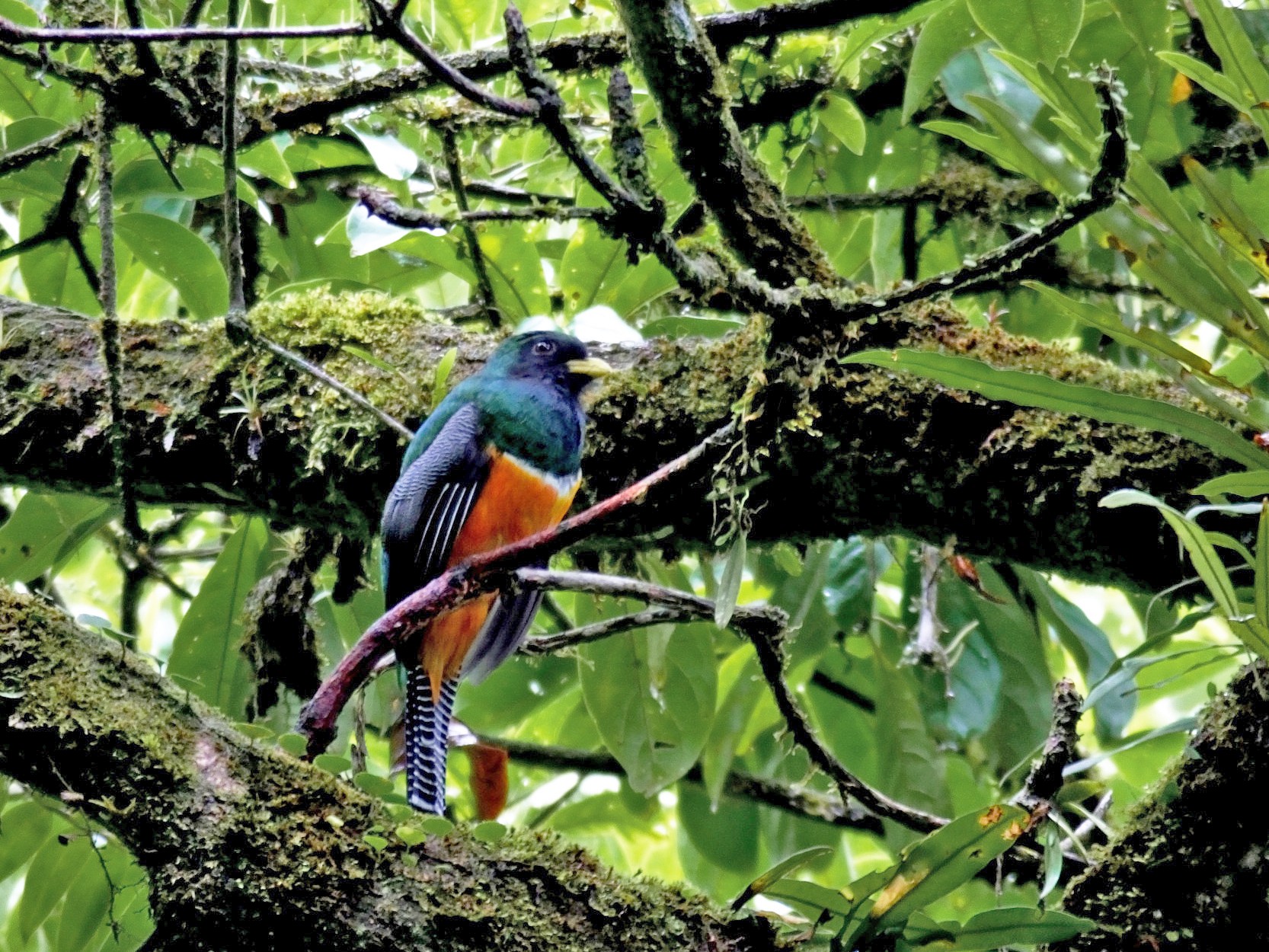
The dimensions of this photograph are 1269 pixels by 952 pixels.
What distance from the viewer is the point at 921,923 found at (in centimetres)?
194

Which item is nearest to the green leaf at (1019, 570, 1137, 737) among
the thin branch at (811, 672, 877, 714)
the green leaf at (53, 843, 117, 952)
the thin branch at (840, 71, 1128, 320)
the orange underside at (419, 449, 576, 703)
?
the thin branch at (811, 672, 877, 714)

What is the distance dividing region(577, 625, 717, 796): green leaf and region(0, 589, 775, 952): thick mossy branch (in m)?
1.37

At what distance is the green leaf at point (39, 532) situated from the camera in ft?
11.0

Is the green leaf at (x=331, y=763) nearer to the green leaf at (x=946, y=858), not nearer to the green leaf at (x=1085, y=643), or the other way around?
the green leaf at (x=946, y=858)

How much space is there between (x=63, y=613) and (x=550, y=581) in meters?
0.79

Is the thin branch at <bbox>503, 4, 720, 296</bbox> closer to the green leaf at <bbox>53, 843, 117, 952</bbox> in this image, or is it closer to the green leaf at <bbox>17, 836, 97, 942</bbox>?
the green leaf at <bbox>53, 843, 117, 952</bbox>

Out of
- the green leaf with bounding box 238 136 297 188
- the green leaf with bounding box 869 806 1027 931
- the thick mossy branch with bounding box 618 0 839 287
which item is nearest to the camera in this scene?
the green leaf with bounding box 869 806 1027 931

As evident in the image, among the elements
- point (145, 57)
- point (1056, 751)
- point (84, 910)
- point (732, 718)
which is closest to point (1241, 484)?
point (1056, 751)

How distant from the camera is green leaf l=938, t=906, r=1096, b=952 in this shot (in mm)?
1809

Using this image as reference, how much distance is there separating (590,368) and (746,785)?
170 centimetres

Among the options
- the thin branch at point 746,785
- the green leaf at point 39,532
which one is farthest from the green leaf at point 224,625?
the thin branch at point 746,785

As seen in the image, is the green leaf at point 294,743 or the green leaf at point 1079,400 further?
the green leaf at point 1079,400

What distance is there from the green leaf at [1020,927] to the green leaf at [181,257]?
7.98 feet

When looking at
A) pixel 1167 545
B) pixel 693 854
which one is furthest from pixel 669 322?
pixel 693 854
